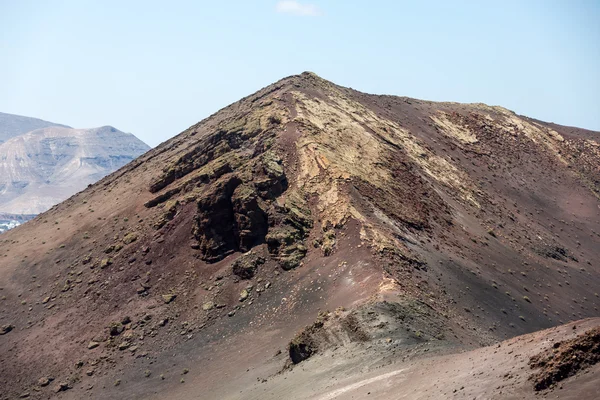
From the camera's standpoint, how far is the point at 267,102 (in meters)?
63.5

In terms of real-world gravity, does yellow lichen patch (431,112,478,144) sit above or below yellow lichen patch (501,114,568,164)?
above

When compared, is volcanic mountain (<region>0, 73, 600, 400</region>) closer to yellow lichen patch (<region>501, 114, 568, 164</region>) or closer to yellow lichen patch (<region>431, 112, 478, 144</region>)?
yellow lichen patch (<region>431, 112, 478, 144</region>)

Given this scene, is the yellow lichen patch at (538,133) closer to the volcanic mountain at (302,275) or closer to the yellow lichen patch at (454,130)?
the yellow lichen patch at (454,130)

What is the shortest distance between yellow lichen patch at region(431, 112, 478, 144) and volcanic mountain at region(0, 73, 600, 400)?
7.34 meters

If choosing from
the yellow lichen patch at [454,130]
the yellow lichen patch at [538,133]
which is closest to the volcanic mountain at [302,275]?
the yellow lichen patch at [454,130]

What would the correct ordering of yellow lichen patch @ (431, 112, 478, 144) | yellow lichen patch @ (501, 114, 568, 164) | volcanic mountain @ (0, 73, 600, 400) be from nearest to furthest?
volcanic mountain @ (0, 73, 600, 400), yellow lichen patch @ (431, 112, 478, 144), yellow lichen patch @ (501, 114, 568, 164)

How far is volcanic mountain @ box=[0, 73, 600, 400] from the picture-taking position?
96.3 ft

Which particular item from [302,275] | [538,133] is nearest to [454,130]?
[538,133]

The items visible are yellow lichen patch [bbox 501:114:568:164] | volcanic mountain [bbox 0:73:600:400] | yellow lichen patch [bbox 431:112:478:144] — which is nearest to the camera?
volcanic mountain [bbox 0:73:600:400]

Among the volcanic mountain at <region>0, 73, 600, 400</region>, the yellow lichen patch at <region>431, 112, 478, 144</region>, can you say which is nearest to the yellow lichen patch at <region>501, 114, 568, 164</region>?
the yellow lichen patch at <region>431, 112, 478, 144</region>

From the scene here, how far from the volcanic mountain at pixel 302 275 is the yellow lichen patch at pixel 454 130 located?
7.34 meters

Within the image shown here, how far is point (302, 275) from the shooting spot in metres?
41.7

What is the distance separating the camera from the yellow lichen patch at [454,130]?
76875 mm

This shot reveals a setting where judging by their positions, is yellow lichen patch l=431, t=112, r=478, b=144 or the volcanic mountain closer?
the volcanic mountain
